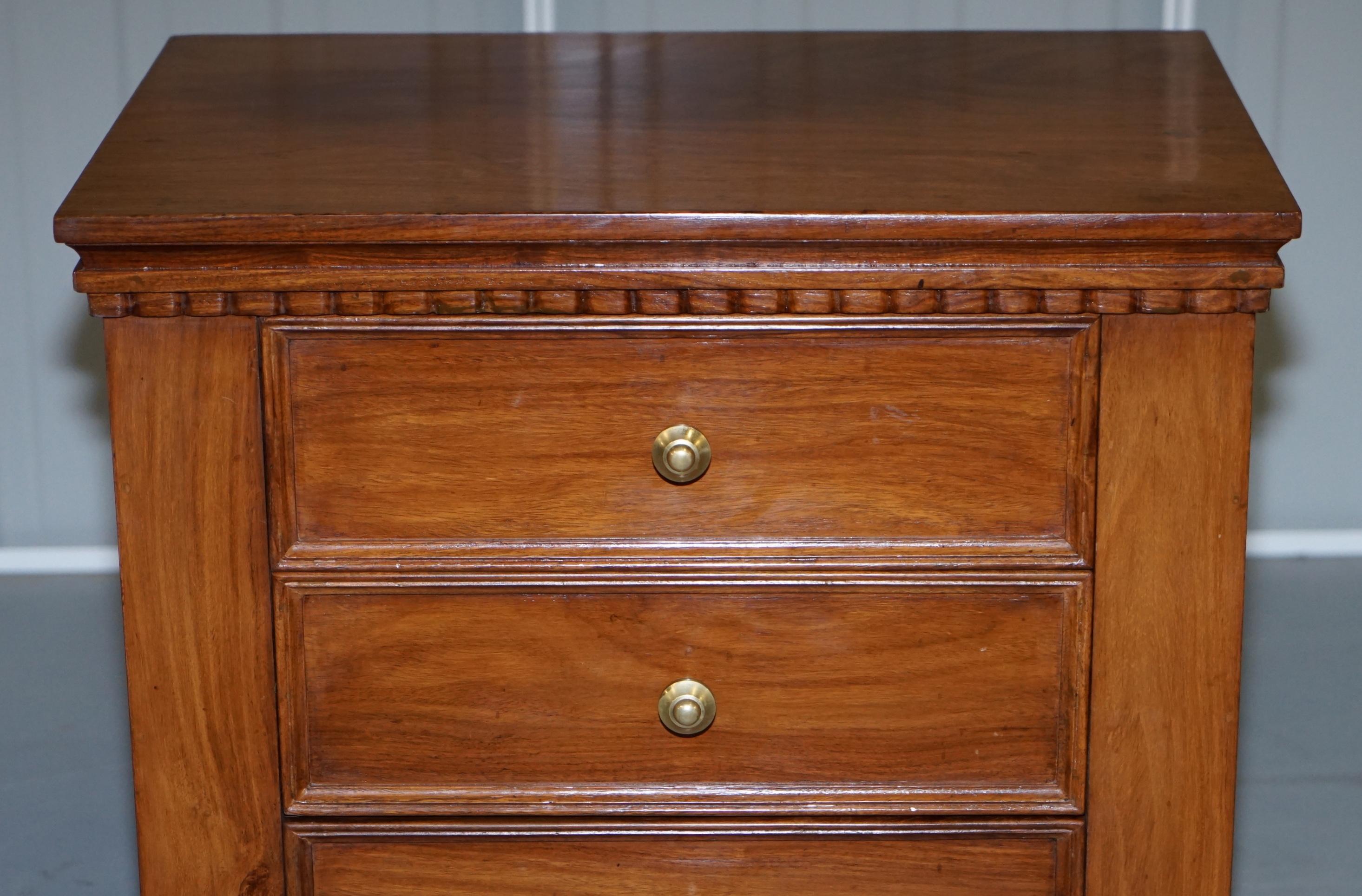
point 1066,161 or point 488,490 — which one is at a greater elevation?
point 1066,161

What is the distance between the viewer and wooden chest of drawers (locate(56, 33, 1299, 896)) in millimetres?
1051

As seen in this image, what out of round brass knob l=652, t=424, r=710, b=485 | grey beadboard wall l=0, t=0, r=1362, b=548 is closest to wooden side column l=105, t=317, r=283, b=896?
round brass knob l=652, t=424, r=710, b=485

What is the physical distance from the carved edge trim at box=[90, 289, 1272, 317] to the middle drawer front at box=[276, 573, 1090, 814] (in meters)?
0.20

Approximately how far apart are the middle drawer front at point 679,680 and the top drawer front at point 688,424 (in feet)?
0.12

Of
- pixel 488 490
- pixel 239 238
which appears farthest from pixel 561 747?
pixel 239 238

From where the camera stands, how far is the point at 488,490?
1104 mm

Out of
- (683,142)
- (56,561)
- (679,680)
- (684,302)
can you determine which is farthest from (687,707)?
(56,561)

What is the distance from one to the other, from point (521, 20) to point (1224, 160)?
1550mm

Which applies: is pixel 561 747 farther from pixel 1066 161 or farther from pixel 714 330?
pixel 1066 161

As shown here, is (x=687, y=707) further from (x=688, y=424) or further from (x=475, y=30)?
(x=475, y=30)

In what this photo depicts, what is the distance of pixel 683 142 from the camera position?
1208 mm

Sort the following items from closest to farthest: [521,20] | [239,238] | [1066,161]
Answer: [239,238], [1066,161], [521,20]

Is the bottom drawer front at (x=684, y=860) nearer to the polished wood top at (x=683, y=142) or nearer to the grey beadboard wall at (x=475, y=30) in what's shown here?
the polished wood top at (x=683, y=142)

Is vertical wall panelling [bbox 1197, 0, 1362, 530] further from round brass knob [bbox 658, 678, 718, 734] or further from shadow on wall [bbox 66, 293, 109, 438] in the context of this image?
shadow on wall [bbox 66, 293, 109, 438]
